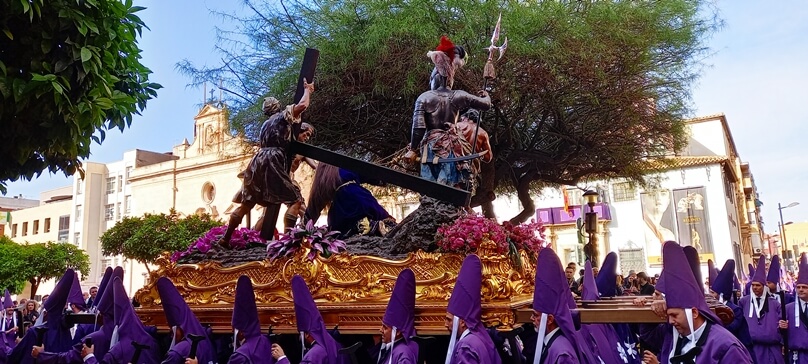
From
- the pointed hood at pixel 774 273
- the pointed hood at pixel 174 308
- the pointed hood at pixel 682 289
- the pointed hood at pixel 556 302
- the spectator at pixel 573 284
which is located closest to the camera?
the pointed hood at pixel 682 289

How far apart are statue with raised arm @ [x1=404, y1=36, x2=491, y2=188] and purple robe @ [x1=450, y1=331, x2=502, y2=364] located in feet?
8.26

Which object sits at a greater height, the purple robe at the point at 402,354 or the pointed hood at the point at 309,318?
the pointed hood at the point at 309,318

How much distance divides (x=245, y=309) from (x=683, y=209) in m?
29.3

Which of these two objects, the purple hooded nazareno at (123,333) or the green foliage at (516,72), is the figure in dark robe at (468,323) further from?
the green foliage at (516,72)

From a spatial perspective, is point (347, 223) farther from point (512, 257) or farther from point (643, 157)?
point (643, 157)

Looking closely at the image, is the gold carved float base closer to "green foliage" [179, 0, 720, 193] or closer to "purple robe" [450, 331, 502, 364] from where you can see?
"purple robe" [450, 331, 502, 364]

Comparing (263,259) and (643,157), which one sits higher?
(643,157)

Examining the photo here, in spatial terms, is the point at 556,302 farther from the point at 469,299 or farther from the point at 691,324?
the point at 691,324

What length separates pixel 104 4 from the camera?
5574 mm

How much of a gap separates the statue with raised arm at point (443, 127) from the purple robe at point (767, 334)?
14.2 ft

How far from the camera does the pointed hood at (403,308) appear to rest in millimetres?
4984

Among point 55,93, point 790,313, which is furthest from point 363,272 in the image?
point 790,313

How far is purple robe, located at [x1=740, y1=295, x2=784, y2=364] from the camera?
7492 millimetres

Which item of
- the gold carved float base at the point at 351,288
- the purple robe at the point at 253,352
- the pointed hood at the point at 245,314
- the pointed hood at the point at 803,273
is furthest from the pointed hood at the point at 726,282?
the pointed hood at the point at 245,314
